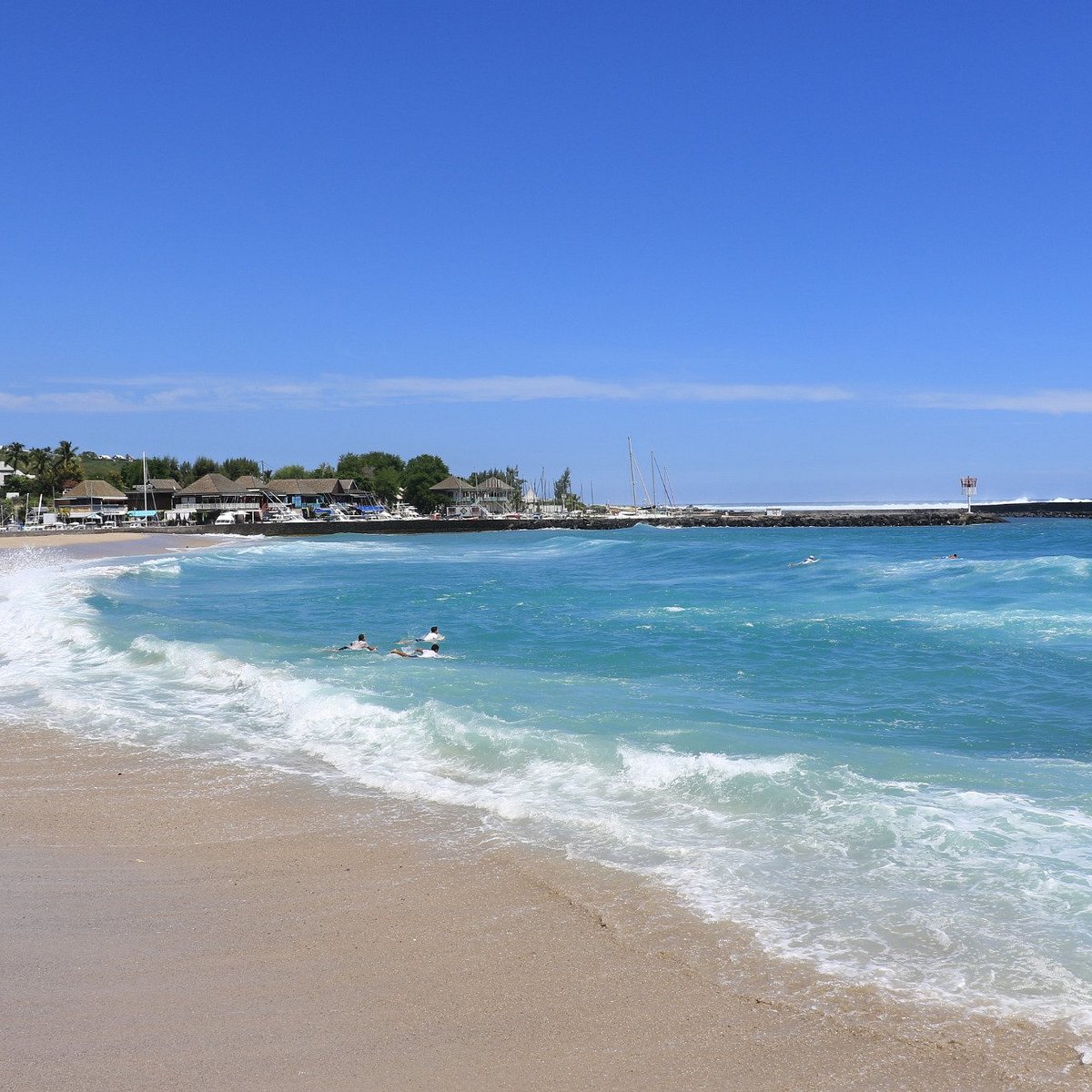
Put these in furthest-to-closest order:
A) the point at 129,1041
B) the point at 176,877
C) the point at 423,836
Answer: the point at 423,836
the point at 176,877
the point at 129,1041

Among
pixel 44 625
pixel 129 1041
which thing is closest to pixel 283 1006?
pixel 129 1041

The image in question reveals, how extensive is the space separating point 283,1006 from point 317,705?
7326mm

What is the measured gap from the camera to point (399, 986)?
4715mm

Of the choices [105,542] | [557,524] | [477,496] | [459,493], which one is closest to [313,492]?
[459,493]

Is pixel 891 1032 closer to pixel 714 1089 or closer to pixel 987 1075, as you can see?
pixel 987 1075

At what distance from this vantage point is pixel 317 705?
11633mm

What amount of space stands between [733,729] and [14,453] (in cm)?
12934

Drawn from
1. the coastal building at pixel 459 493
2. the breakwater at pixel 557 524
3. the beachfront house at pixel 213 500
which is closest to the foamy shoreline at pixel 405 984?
the breakwater at pixel 557 524

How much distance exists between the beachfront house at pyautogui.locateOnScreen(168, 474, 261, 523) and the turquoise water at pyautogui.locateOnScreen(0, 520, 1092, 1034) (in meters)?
72.9

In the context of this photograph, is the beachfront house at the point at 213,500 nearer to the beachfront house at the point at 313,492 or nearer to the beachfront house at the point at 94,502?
the beachfront house at the point at 313,492

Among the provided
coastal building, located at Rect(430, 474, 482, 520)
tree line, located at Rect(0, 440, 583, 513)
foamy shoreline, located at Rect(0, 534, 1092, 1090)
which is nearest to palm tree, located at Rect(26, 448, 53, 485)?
tree line, located at Rect(0, 440, 583, 513)

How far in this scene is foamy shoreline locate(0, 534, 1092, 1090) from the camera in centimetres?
398

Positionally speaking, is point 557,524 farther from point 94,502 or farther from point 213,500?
point 94,502

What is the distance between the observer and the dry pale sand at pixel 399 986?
397 centimetres
